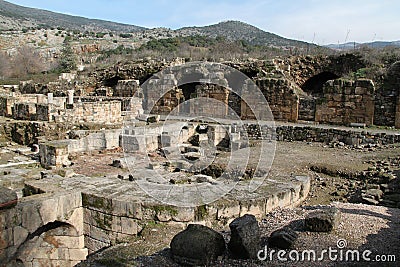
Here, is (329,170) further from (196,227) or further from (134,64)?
(134,64)

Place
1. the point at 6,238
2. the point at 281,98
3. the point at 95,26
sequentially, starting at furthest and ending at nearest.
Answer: the point at 95,26 < the point at 281,98 < the point at 6,238

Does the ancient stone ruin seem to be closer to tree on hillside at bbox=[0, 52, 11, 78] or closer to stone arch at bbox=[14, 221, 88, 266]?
stone arch at bbox=[14, 221, 88, 266]

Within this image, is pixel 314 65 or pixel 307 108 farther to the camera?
pixel 314 65

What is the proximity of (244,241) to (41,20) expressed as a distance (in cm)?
12513

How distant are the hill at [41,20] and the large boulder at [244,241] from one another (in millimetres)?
104460

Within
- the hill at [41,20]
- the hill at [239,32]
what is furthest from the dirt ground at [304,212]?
→ the hill at [41,20]

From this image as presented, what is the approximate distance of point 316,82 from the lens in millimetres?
24094

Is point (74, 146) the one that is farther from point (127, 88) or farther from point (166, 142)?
point (127, 88)

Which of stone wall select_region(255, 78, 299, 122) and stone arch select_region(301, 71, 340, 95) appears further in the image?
stone arch select_region(301, 71, 340, 95)

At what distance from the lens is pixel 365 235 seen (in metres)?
5.98

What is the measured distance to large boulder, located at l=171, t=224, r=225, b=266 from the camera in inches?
204

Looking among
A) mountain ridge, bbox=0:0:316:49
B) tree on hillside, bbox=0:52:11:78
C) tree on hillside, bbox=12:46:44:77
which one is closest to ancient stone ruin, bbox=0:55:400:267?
tree on hillside, bbox=0:52:11:78

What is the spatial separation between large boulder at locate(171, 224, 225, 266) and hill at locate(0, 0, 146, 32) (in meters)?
104

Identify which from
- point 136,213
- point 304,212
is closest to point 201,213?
point 136,213
